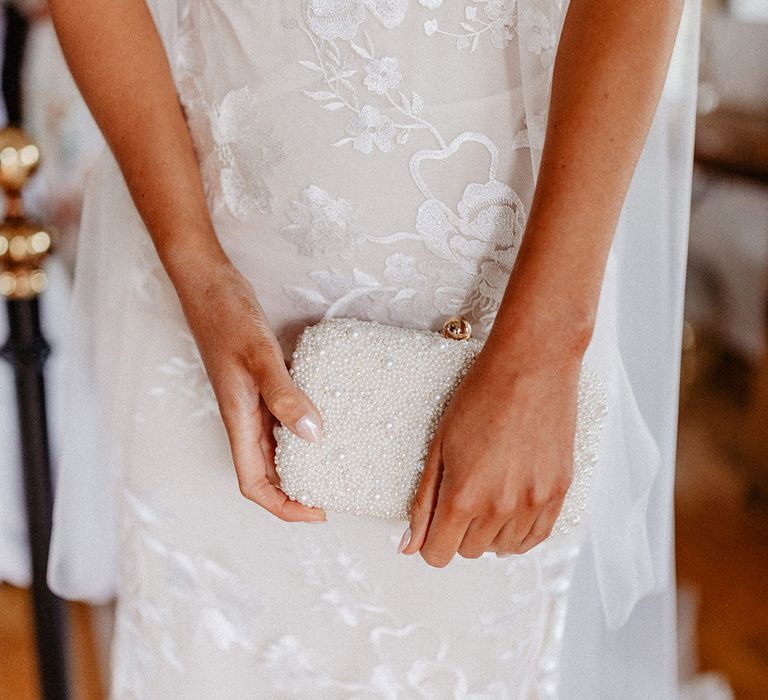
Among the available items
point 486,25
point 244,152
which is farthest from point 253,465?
point 486,25

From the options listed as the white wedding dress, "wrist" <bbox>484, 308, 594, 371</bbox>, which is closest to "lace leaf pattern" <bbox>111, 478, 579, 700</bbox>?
the white wedding dress

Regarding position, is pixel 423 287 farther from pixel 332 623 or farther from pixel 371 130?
pixel 332 623

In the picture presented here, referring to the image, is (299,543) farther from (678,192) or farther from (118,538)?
(678,192)

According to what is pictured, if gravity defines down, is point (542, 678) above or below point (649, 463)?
below

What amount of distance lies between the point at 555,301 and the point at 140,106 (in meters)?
0.41

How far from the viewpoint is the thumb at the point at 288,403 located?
0.59 m

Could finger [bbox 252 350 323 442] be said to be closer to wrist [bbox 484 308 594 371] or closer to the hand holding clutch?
the hand holding clutch

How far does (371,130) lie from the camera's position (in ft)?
2.09

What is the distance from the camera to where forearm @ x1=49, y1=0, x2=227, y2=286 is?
709 mm

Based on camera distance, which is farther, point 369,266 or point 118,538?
point 118,538

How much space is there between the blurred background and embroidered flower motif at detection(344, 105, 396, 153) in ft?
1.40

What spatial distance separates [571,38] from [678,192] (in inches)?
9.1

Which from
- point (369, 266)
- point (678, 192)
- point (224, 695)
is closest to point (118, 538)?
point (224, 695)

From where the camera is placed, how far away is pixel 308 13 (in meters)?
0.63
